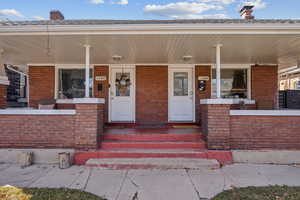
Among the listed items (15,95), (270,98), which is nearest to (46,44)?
(270,98)

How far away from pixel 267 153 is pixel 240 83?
11.7 feet

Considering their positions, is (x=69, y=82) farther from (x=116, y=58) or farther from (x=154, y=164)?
(x=154, y=164)

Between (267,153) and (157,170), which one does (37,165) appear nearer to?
(157,170)

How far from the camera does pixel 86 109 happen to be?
15.7 ft

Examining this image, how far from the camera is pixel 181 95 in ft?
25.2

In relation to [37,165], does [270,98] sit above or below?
above

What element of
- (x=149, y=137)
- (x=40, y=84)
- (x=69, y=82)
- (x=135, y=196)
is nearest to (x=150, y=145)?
(x=149, y=137)

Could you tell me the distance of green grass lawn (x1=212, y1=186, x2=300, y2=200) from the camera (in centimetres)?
318

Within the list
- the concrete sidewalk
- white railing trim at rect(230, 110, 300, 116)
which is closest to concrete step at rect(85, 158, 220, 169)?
the concrete sidewalk

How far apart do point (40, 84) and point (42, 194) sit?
540 cm

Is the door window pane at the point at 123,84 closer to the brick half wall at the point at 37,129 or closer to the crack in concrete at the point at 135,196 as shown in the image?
the brick half wall at the point at 37,129

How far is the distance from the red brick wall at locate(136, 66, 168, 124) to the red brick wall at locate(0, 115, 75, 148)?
3014mm

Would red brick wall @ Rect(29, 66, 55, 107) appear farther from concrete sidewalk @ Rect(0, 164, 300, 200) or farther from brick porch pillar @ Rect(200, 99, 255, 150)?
brick porch pillar @ Rect(200, 99, 255, 150)

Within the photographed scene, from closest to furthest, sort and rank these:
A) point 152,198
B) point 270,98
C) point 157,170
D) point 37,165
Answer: point 152,198
point 157,170
point 37,165
point 270,98
